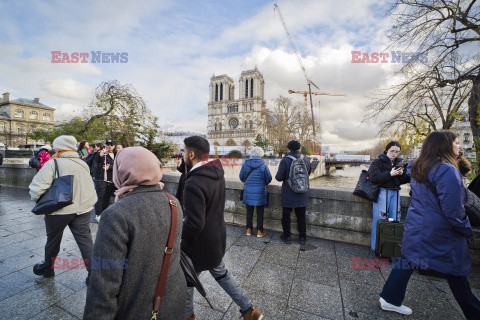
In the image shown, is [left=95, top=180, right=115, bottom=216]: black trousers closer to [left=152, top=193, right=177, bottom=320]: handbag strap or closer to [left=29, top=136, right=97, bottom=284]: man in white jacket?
[left=29, top=136, right=97, bottom=284]: man in white jacket

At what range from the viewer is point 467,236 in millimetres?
1852

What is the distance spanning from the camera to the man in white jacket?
2475 mm

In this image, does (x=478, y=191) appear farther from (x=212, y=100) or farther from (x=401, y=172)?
(x=212, y=100)

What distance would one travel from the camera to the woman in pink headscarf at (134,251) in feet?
3.39

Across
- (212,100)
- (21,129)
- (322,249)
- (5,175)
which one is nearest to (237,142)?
(212,100)

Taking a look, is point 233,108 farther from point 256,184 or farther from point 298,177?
point 298,177

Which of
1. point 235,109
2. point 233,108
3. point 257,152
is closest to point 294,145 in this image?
point 257,152

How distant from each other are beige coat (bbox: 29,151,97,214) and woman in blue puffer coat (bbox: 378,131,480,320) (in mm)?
3656

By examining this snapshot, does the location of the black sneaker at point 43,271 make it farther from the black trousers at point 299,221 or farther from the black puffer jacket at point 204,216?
the black trousers at point 299,221

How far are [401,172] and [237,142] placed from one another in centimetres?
8400

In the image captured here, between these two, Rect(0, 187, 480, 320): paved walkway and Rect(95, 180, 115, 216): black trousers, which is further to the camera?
Rect(95, 180, 115, 216): black trousers

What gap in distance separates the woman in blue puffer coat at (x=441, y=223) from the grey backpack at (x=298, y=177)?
68.4 inches

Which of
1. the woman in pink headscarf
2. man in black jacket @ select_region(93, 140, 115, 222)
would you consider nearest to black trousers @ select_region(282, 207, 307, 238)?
the woman in pink headscarf

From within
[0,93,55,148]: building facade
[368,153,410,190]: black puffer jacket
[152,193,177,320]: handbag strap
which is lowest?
[152,193,177,320]: handbag strap
